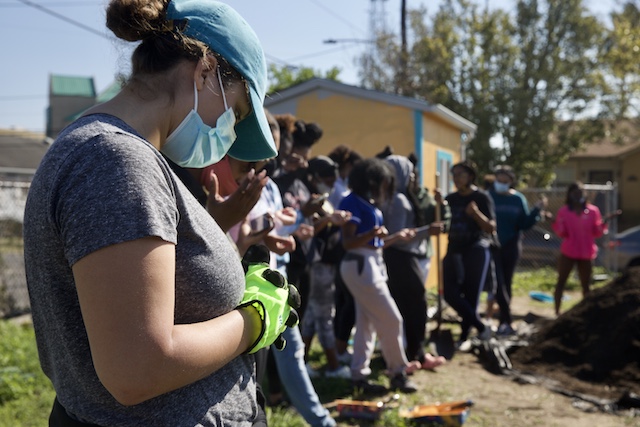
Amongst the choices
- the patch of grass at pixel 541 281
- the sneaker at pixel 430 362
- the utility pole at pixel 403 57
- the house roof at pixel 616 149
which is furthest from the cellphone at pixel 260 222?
the house roof at pixel 616 149

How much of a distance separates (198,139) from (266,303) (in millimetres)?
450

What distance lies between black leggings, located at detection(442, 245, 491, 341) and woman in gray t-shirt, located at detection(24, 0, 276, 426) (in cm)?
604

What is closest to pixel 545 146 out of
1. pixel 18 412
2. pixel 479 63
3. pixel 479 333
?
pixel 479 63

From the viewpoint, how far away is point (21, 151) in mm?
35750

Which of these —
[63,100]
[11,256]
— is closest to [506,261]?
[11,256]

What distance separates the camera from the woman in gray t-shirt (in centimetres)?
125

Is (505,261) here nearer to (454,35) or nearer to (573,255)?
(573,255)

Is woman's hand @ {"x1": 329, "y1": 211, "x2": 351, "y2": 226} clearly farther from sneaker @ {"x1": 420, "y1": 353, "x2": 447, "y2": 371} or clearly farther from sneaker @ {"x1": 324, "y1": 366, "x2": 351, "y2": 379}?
sneaker @ {"x1": 420, "y1": 353, "x2": 447, "y2": 371}

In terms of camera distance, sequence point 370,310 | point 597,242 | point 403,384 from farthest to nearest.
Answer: point 597,242, point 403,384, point 370,310

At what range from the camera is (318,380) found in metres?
5.95

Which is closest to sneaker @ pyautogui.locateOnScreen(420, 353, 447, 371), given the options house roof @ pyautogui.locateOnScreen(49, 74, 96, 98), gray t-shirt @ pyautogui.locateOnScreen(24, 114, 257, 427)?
gray t-shirt @ pyautogui.locateOnScreen(24, 114, 257, 427)

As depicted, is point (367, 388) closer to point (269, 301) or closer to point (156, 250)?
point (269, 301)

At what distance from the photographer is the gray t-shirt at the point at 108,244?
126 centimetres

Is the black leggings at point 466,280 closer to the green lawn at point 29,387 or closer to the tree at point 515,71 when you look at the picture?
the green lawn at point 29,387
